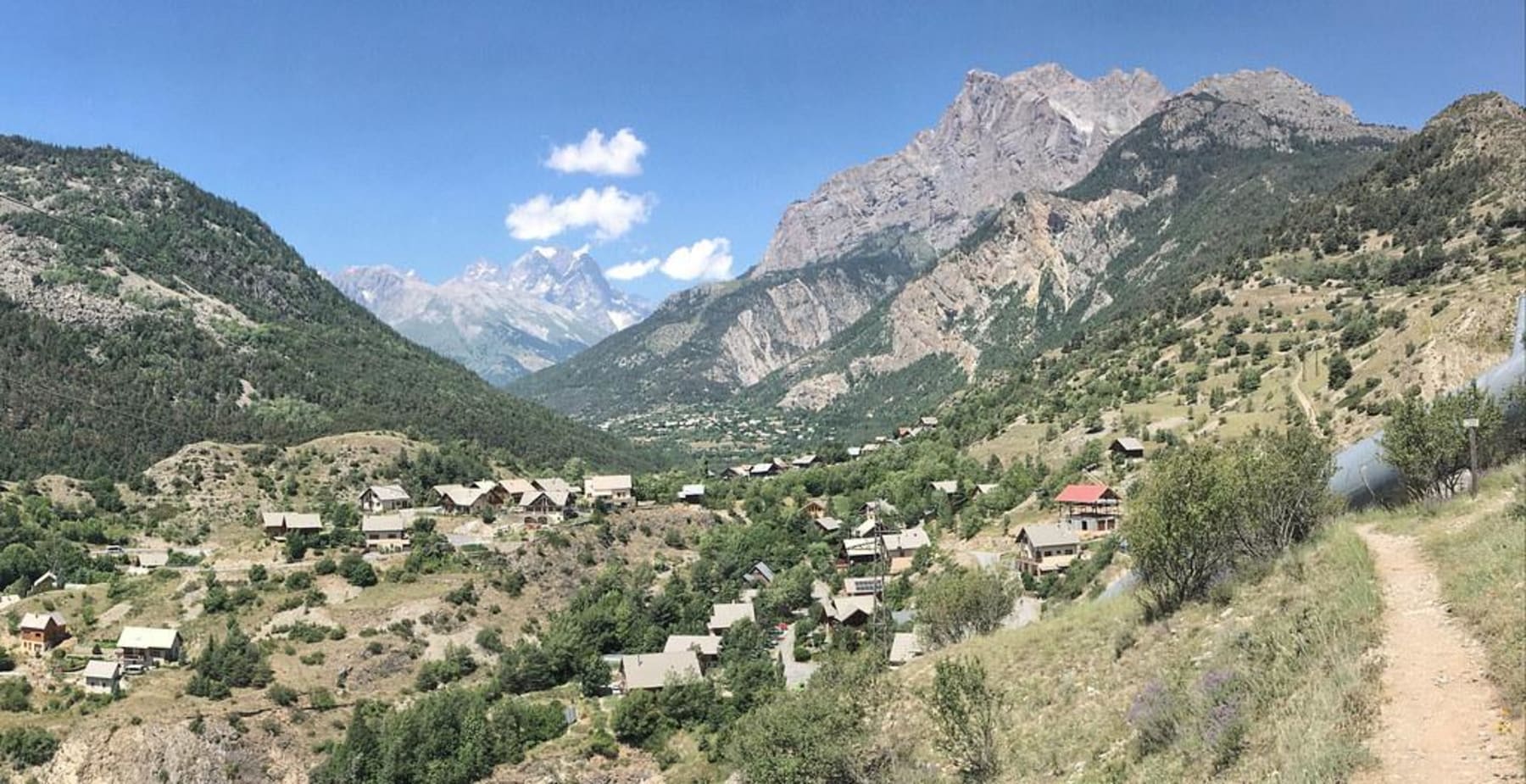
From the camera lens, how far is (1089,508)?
226ft

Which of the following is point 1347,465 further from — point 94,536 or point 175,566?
point 94,536

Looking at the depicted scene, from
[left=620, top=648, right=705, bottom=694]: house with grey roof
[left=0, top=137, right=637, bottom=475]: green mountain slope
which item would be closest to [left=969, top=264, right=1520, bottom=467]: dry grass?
[left=620, top=648, right=705, bottom=694]: house with grey roof

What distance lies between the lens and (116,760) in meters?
47.1

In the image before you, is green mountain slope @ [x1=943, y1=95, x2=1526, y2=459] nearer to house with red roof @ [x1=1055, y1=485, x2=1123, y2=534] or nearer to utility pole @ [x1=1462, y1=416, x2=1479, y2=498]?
house with red roof @ [x1=1055, y1=485, x2=1123, y2=534]

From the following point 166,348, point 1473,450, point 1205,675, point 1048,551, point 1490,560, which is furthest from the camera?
point 166,348

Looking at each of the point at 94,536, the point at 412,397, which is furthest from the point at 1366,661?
the point at 412,397

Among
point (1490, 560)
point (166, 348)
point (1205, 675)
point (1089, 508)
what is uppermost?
point (166, 348)

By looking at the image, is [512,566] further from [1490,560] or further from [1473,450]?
[1490,560]

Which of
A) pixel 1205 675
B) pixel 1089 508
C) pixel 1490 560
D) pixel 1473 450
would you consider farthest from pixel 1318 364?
pixel 1205 675

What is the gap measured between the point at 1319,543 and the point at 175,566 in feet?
271

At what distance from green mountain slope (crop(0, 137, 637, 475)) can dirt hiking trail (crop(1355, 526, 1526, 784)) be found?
393 ft

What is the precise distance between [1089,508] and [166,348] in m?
138

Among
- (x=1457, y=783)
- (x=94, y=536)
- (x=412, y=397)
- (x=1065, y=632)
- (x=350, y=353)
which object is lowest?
(x=1065, y=632)

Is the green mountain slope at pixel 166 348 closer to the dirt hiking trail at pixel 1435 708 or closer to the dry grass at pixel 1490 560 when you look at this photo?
the dry grass at pixel 1490 560
